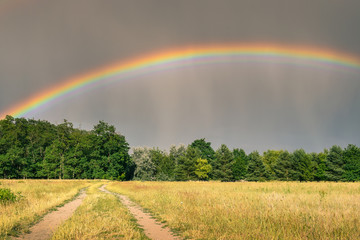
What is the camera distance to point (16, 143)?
274 ft

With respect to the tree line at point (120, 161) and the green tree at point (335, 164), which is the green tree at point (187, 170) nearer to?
the tree line at point (120, 161)

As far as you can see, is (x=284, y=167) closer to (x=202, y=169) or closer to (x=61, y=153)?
(x=202, y=169)

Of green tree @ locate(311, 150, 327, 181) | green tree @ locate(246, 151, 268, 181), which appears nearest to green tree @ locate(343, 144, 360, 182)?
green tree @ locate(311, 150, 327, 181)

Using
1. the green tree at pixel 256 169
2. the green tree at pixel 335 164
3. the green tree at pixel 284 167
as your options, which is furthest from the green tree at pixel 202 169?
the green tree at pixel 335 164

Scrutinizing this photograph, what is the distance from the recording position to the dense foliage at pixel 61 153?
79875 millimetres

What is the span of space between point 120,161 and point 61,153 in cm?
2111

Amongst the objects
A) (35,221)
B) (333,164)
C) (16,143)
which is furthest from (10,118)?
(333,164)

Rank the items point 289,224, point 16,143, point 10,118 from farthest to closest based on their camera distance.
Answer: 1. point 10,118
2. point 16,143
3. point 289,224

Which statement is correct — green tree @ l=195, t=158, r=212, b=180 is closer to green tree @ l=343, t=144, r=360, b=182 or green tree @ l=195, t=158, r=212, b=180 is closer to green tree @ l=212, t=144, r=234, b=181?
green tree @ l=212, t=144, r=234, b=181

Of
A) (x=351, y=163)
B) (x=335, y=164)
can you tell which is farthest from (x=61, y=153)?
(x=351, y=163)

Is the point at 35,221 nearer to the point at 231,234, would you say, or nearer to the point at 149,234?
the point at 149,234

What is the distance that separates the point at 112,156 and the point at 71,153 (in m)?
14.1

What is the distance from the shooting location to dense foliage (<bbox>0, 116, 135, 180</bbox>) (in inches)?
3145

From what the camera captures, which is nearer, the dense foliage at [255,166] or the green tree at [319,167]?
the dense foliage at [255,166]
